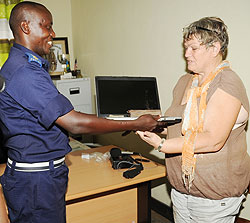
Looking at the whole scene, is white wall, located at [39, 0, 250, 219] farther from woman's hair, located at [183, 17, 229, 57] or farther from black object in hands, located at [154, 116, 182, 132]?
black object in hands, located at [154, 116, 182, 132]

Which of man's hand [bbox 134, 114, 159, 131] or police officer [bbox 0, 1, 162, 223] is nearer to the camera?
police officer [bbox 0, 1, 162, 223]

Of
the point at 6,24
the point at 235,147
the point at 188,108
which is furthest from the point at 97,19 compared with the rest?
the point at 235,147

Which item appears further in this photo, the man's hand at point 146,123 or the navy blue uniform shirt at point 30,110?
the man's hand at point 146,123

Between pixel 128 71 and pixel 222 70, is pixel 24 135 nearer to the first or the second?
pixel 222 70

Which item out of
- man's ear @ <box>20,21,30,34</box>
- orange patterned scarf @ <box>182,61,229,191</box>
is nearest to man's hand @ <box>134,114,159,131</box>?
orange patterned scarf @ <box>182,61,229,191</box>

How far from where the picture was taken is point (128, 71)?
10.2 feet

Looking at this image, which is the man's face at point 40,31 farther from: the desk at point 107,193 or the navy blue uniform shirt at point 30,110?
the desk at point 107,193

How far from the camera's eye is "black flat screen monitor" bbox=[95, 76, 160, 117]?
2111 mm

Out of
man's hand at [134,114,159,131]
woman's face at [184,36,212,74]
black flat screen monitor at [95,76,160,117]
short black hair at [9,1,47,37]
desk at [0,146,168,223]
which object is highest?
short black hair at [9,1,47,37]

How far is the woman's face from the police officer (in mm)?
542

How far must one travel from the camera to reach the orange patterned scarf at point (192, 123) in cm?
160

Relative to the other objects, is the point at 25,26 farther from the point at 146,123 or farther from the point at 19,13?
the point at 146,123

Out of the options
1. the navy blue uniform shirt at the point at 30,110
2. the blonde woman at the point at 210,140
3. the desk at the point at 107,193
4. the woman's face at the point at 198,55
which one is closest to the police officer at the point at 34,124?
the navy blue uniform shirt at the point at 30,110

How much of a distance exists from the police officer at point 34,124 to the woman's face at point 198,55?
0.54 m
